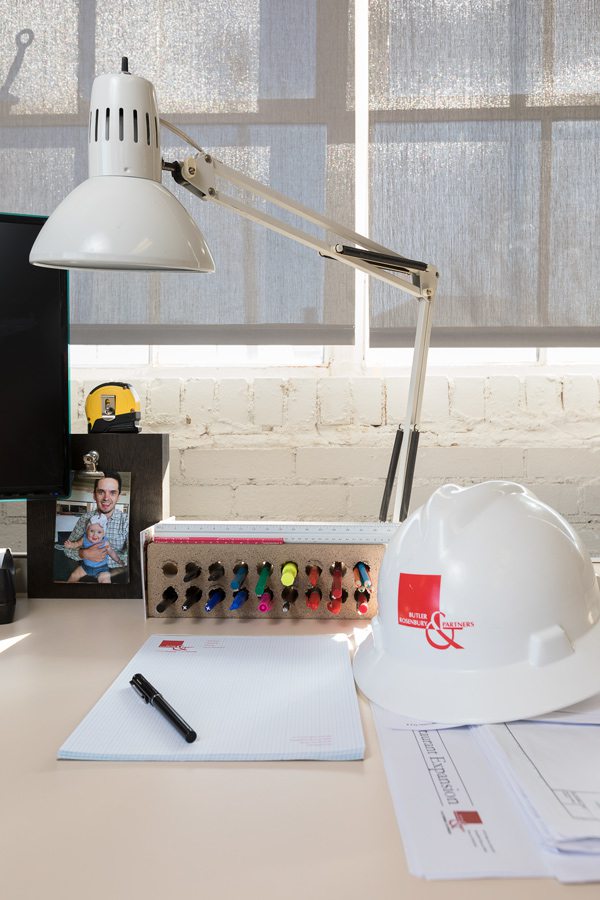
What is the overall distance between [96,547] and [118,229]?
56 centimetres

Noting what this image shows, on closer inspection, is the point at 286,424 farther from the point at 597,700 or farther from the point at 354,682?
the point at 597,700

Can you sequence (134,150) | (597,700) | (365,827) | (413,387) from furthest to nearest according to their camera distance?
(413,387), (134,150), (597,700), (365,827)

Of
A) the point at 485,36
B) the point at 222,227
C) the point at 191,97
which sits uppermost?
the point at 485,36

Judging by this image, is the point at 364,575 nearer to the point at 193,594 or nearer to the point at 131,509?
the point at 193,594

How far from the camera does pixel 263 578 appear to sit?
3.44 ft

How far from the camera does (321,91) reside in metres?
1.76

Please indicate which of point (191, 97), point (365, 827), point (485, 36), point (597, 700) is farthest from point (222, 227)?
point (365, 827)

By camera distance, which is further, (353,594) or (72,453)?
(72,453)

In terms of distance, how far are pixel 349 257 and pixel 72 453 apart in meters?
0.52

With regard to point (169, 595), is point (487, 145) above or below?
above

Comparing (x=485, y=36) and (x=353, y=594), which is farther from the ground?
(x=485, y=36)

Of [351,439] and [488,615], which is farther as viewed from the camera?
[351,439]

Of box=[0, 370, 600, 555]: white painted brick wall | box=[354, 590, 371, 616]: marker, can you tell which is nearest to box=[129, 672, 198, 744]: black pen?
box=[354, 590, 371, 616]: marker

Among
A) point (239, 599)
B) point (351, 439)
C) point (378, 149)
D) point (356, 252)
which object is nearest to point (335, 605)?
point (239, 599)
